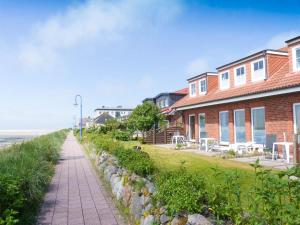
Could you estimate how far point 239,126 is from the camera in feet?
55.0

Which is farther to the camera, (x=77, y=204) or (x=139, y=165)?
(x=77, y=204)

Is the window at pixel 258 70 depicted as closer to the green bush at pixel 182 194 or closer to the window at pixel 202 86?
the window at pixel 202 86

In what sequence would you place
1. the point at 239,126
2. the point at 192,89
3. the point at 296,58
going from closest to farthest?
the point at 296,58
the point at 239,126
the point at 192,89

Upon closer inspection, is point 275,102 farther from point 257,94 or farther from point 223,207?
point 223,207

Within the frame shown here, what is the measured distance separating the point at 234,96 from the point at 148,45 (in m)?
5.40

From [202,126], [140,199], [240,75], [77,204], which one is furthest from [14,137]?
[140,199]

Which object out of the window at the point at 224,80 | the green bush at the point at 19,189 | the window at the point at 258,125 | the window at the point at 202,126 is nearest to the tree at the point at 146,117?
the window at the point at 202,126

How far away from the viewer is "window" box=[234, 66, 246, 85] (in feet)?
56.5

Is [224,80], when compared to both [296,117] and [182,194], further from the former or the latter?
[182,194]

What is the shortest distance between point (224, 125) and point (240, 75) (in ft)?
10.4

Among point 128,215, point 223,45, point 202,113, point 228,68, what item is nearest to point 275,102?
point 223,45

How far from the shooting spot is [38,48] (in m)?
11.6

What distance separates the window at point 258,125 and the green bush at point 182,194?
11.1 meters

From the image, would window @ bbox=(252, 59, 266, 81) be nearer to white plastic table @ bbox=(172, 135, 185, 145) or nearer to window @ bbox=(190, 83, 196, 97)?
window @ bbox=(190, 83, 196, 97)
